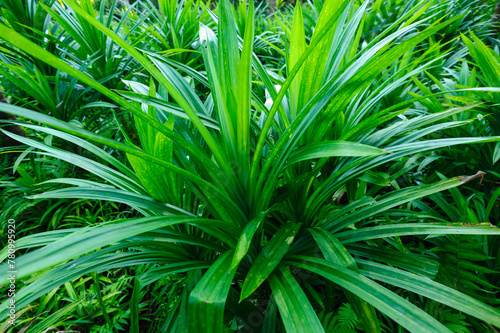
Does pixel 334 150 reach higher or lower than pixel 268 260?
higher

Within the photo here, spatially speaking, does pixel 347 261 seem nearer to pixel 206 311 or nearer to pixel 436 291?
pixel 436 291

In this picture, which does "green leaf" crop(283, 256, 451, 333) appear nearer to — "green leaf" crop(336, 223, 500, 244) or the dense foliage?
the dense foliage

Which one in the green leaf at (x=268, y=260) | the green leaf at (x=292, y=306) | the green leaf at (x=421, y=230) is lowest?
the green leaf at (x=292, y=306)

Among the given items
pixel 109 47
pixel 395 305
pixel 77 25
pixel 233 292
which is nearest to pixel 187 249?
pixel 233 292

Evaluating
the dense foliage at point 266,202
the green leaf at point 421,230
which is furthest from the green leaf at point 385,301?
the green leaf at point 421,230

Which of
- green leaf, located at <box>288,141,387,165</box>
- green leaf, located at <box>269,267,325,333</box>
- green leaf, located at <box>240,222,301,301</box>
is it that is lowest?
green leaf, located at <box>269,267,325,333</box>

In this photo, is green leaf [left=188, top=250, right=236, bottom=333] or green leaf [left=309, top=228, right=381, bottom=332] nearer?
green leaf [left=188, top=250, right=236, bottom=333]

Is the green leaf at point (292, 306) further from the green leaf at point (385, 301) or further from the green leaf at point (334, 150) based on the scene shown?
the green leaf at point (334, 150)

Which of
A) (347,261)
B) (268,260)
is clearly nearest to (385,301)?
(347,261)

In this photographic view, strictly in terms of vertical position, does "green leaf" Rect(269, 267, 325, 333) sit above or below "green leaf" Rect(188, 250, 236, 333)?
below

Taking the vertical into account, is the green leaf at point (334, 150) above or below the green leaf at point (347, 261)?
above

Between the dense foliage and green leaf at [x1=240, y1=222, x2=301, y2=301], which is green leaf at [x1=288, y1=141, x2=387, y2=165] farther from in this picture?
green leaf at [x1=240, y1=222, x2=301, y2=301]

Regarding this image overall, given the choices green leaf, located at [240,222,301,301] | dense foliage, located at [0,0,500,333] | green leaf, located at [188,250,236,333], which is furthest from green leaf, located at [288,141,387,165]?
green leaf, located at [188,250,236,333]

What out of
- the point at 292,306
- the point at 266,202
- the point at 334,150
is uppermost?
the point at 334,150
